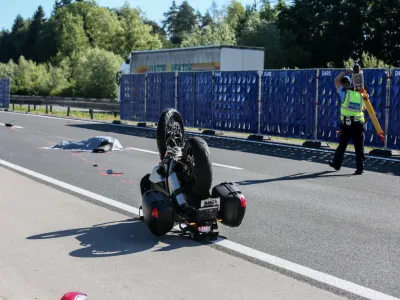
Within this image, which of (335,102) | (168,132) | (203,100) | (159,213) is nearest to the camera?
(159,213)

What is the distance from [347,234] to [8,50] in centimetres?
16119

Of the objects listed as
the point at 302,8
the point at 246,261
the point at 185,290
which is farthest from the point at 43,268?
the point at 302,8

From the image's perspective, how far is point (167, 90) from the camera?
86.5ft

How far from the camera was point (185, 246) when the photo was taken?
643cm

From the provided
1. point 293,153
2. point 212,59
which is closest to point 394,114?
point 293,153

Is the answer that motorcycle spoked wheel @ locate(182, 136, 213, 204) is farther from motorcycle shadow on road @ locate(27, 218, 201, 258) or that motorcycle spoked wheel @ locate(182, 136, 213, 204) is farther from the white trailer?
the white trailer

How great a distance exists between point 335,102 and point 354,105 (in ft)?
18.8

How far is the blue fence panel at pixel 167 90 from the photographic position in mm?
25953

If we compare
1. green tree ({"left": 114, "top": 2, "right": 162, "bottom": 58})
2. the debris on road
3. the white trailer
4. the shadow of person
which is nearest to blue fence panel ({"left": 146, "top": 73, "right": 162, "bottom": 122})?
the white trailer

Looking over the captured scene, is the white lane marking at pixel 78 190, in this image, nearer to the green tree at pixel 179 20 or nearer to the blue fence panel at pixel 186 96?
the blue fence panel at pixel 186 96

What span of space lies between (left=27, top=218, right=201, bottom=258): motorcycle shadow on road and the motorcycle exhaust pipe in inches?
17.7

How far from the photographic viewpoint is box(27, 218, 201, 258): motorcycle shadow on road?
20.4 ft

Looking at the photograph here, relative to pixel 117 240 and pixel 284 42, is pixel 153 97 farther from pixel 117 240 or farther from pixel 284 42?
pixel 284 42

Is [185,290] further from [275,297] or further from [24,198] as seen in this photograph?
[24,198]
